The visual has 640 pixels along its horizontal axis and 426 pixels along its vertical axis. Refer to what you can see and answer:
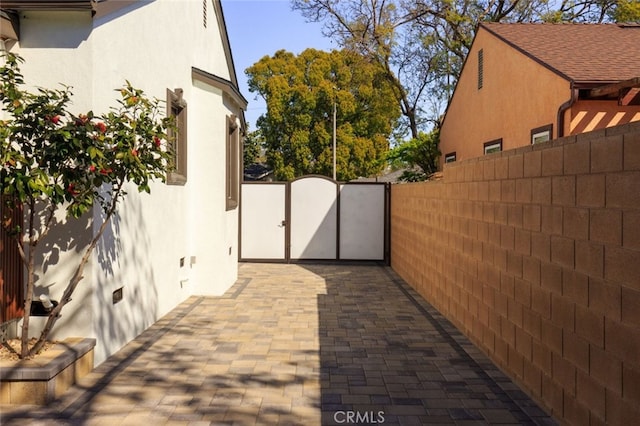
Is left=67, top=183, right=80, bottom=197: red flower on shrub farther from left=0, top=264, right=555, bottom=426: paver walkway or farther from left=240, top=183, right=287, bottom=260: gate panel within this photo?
left=240, top=183, right=287, bottom=260: gate panel

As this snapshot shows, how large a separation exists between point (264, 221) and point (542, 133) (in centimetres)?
744

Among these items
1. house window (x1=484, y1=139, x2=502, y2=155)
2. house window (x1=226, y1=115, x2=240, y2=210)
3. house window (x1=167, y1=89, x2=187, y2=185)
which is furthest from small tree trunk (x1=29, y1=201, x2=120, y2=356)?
house window (x1=484, y1=139, x2=502, y2=155)

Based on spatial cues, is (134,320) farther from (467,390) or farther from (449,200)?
(449,200)

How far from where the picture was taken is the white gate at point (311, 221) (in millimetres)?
14406

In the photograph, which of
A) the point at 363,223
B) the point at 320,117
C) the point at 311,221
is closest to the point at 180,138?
the point at 311,221

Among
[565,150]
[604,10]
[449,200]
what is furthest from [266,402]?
[604,10]

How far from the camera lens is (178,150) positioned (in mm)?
8633

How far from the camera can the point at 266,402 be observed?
4504 millimetres

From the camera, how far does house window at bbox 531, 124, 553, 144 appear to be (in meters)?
9.52

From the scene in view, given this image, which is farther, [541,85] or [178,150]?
[541,85]

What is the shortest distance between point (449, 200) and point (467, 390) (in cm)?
347

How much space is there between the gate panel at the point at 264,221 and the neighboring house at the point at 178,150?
270 centimetres

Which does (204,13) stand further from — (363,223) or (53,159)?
(363,223)

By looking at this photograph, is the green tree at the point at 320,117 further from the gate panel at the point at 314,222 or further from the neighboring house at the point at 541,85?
the gate panel at the point at 314,222
